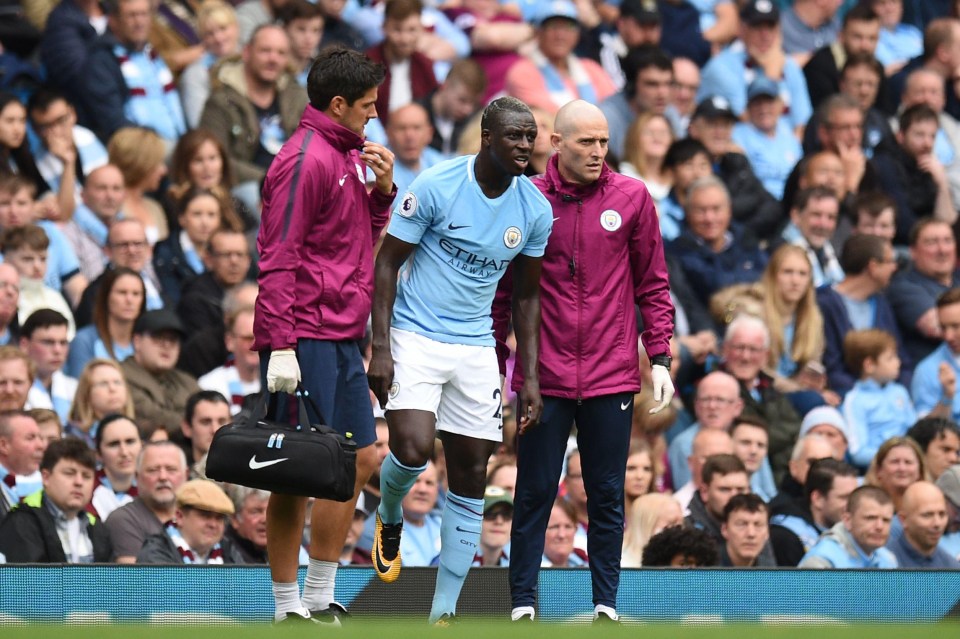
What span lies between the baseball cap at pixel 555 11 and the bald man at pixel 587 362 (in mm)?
7464

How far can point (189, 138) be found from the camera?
534 inches

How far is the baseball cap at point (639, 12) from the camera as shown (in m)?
17.0

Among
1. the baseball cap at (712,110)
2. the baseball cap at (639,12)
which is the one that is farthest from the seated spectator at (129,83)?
the baseball cap at (639,12)

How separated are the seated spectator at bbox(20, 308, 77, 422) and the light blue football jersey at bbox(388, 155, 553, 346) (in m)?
3.88

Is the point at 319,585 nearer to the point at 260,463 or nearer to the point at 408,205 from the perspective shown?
the point at 260,463

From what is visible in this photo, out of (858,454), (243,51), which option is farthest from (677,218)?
(243,51)

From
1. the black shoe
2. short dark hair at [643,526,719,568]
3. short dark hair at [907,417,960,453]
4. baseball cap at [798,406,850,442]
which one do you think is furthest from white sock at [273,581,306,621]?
short dark hair at [907,417,960,453]

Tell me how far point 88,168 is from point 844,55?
7.55 meters

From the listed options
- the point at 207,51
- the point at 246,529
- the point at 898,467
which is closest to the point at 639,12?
the point at 207,51

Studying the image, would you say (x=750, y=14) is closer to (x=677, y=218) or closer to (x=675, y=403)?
(x=677, y=218)

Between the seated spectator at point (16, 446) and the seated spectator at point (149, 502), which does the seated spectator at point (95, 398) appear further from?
the seated spectator at point (149, 502)

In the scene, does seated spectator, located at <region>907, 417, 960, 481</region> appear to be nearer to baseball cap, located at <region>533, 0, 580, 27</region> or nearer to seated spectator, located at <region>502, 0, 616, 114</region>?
seated spectator, located at <region>502, 0, 616, 114</region>

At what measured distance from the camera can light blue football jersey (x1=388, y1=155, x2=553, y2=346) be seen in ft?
27.1

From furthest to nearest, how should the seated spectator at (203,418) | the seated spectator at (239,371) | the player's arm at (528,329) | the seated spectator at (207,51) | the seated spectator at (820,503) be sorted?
the seated spectator at (207,51) < the seated spectator at (239,371) < the seated spectator at (820,503) < the seated spectator at (203,418) < the player's arm at (528,329)
